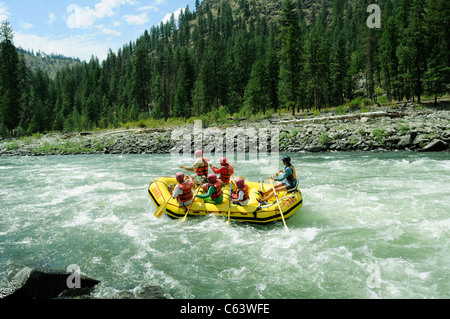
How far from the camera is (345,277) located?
16.4 ft

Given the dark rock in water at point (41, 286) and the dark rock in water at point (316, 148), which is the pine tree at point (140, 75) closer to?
the dark rock in water at point (316, 148)

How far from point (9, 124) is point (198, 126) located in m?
28.9

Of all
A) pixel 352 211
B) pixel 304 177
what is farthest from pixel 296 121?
pixel 352 211

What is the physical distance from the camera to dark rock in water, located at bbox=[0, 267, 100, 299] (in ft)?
13.6

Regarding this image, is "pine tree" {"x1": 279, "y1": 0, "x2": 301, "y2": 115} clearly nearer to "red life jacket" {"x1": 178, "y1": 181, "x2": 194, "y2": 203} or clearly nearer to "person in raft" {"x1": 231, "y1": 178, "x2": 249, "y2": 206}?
"person in raft" {"x1": 231, "y1": 178, "x2": 249, "y2": 206}

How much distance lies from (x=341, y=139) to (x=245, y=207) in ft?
47.0

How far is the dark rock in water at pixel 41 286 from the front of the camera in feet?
13.6

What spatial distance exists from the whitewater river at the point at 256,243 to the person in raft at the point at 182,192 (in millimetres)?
563

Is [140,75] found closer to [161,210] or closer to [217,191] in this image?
[161,210]

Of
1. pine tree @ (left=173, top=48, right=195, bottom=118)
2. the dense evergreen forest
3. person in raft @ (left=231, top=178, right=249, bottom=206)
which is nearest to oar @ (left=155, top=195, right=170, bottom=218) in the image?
person in raft @ (left=231, top=178, right=249, bottom=206)

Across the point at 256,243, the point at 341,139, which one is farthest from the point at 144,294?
the point at 341,139

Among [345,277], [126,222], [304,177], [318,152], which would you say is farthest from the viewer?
[318,152]

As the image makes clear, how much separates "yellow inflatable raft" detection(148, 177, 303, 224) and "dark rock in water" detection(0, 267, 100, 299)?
137 inches
